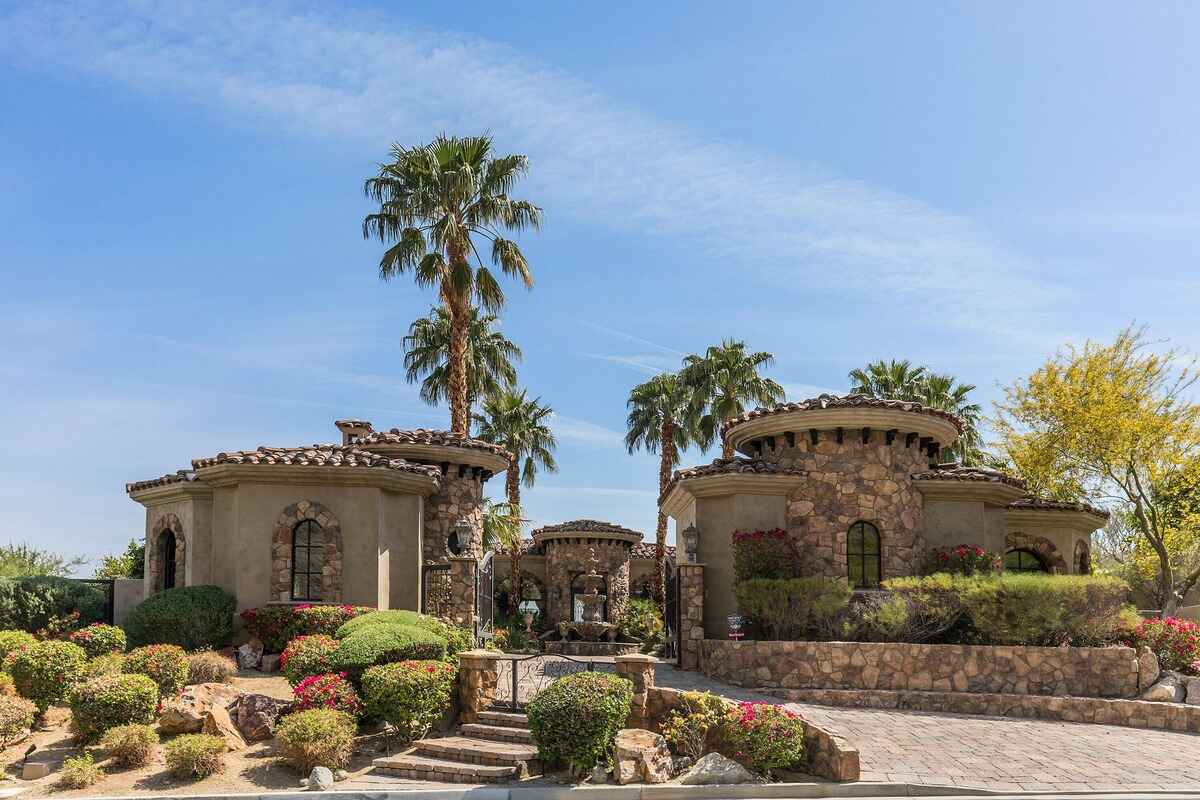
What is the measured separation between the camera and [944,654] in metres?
18.2

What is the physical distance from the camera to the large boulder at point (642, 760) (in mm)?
12562

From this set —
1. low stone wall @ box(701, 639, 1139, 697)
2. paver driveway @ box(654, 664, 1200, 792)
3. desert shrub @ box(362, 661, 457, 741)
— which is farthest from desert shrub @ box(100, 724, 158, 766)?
low stone wall @ box(701, 639, 1139, 697)

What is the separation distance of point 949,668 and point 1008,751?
423 cm

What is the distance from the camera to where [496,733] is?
14.4 meters

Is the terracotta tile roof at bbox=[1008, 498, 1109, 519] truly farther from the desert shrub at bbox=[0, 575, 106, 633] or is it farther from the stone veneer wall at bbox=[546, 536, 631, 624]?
the desert shrub at bbox=[0, 575, 106, 633]

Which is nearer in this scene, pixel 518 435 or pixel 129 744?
pixel 129 744

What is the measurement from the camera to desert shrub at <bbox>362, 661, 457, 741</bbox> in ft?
46.8

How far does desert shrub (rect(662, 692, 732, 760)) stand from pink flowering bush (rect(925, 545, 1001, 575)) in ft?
33.3

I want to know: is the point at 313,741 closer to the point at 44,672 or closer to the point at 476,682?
the point at 476,682

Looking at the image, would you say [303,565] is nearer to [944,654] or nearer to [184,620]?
[184,620]

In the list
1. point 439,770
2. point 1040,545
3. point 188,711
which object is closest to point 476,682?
point 439,770

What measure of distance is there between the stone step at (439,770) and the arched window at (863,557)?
433 inches

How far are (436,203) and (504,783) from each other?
19.2 metres

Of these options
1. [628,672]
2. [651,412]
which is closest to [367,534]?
[628,672]
